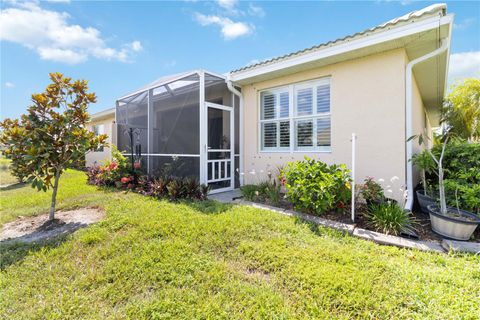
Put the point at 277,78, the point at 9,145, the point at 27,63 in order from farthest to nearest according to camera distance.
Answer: the point at 27,63
the point at 277,78
the point at 9,145

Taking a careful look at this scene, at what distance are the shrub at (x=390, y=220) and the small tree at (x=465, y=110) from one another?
8.20m

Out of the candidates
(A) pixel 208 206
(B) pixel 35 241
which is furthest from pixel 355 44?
(B) pixel 35 241

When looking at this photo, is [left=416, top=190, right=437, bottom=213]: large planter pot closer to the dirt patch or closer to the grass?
the dirt patch

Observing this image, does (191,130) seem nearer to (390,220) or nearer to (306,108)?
(306,108)

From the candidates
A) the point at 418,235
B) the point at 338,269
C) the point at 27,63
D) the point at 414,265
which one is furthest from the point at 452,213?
the point at 27,63

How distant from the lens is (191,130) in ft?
20.4

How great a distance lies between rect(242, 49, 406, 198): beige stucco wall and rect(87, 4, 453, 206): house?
0.02 meters

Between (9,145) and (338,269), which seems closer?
(338,269)

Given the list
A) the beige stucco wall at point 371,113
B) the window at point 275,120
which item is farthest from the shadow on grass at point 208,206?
the beige stucco wall at point 371,113

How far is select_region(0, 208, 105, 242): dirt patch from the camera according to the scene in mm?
3643

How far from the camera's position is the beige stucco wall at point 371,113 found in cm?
437

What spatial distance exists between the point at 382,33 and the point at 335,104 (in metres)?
1.58

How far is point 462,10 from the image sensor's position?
438 centimetres

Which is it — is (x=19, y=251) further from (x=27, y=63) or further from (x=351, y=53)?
(x=27, y=63)
